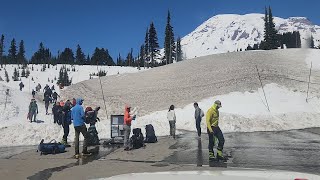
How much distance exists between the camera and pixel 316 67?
51.5 meters

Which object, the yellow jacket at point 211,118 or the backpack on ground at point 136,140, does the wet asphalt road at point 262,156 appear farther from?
the backpack on ground at point 136,140

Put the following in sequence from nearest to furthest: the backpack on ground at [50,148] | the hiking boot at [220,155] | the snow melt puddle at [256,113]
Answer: the hiking boot at [220,155], the backpack on ground at [50,148], the snow melt puddle at [256,113]

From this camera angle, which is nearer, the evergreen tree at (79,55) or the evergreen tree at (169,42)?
the evergreen tree at (169,42)

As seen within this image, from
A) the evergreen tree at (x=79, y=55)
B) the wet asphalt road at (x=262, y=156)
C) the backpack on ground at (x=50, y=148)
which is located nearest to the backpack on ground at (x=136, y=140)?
the wet asphalt road at (x=262, y=156)

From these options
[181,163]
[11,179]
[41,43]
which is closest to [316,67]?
[181,163]

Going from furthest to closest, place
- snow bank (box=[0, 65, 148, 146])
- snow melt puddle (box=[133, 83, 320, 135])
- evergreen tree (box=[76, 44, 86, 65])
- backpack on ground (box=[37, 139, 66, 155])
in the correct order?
evergreen tree (box=[76, 44, 86, 65]) < snow melt puddle (box=[133, 83, 320, 135]) < snow bank (box=[0, 65, 148, 146]) < backpack on ground (box=[37, 139, 66, 155])

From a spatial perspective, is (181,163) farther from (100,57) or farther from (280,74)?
(100,57)

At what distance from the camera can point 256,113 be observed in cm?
3447

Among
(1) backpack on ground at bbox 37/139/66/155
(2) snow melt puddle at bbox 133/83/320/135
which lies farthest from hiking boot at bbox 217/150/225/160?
(2) snow melt puddle at bbox 133/83/320/135

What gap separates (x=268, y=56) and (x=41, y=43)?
109 meters

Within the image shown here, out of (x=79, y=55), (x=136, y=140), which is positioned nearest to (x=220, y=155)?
(x=136, y=140)

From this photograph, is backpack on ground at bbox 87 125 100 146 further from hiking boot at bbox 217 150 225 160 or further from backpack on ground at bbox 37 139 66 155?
hiking boot at bbox 217 150 225 160

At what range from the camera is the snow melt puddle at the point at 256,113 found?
26922mm

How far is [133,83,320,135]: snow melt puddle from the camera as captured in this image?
26.9m
